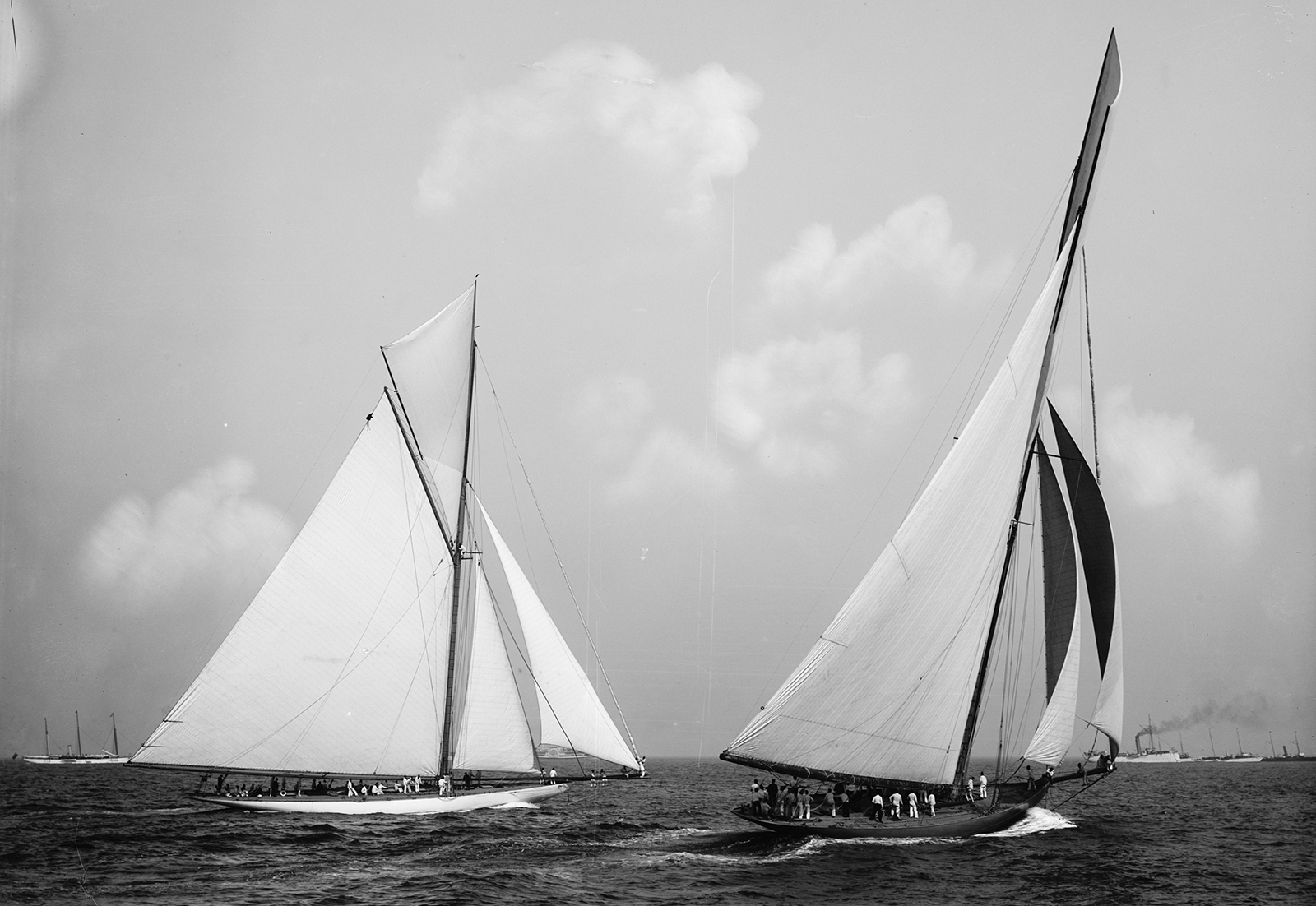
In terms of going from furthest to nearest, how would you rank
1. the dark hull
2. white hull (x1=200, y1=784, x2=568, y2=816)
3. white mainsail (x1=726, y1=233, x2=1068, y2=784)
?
1. white hull (x1=200, y1=784, x2=568, y2=816)
2. white mainsail (x1=726, y1=233, x2=1068, y2=784)
3. the dark hull

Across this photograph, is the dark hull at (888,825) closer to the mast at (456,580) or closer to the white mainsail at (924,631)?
the white mainsail at (924,631)

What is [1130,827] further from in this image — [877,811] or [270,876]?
[270,876]

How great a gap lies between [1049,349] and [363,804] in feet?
97.7

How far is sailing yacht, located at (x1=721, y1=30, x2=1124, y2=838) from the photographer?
114ft

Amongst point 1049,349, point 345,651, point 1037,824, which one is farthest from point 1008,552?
point 345,651

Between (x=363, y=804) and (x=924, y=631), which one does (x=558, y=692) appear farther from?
(x=924, y=631)

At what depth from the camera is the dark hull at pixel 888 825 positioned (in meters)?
34.2

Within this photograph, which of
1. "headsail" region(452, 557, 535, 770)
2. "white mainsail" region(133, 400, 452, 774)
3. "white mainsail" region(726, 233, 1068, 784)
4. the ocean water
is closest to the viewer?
the ocean water

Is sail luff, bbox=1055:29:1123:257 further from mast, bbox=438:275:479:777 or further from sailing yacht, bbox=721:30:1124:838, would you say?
mast, bbox=438:275:479:777

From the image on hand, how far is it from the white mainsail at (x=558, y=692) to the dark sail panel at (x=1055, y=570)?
1739 centimetres

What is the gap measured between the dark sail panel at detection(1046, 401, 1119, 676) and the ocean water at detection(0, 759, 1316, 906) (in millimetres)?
7323

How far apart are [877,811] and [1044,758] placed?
5615 mm

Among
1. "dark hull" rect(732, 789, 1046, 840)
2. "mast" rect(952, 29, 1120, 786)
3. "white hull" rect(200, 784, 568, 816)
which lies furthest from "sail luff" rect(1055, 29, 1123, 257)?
"white hull" rect(200, 784, 568, 816)

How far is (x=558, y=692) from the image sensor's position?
4488 cm
